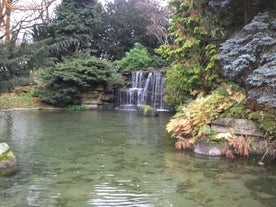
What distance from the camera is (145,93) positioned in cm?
2080

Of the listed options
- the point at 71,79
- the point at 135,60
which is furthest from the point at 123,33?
the point at 71,79

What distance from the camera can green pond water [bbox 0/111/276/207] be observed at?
5.18m

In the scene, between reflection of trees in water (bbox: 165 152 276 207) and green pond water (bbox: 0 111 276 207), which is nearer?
green pond water (bbox: 0 111 276 207)

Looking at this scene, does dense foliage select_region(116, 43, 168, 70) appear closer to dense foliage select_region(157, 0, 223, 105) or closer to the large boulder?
dense foliage select_region(157, 0, 223, 105)

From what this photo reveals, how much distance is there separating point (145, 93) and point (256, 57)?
13194 millimetres

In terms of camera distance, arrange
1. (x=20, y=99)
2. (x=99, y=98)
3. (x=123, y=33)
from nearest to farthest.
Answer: (x=20, y=99), (x=99, y=98), (x=123, y=33)

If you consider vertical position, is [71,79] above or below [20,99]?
above

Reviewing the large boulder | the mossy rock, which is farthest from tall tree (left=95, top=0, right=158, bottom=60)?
the large boulder

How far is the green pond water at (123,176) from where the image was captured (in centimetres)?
518

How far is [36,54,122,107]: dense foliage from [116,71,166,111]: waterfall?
1.25 m

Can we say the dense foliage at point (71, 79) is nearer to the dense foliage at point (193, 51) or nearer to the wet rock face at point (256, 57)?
the dense foliage at point (193, 51)

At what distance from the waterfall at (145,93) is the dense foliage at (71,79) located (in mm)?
1252

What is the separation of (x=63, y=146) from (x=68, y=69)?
1191 cm

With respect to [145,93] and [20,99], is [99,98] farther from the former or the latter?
[20,99]
